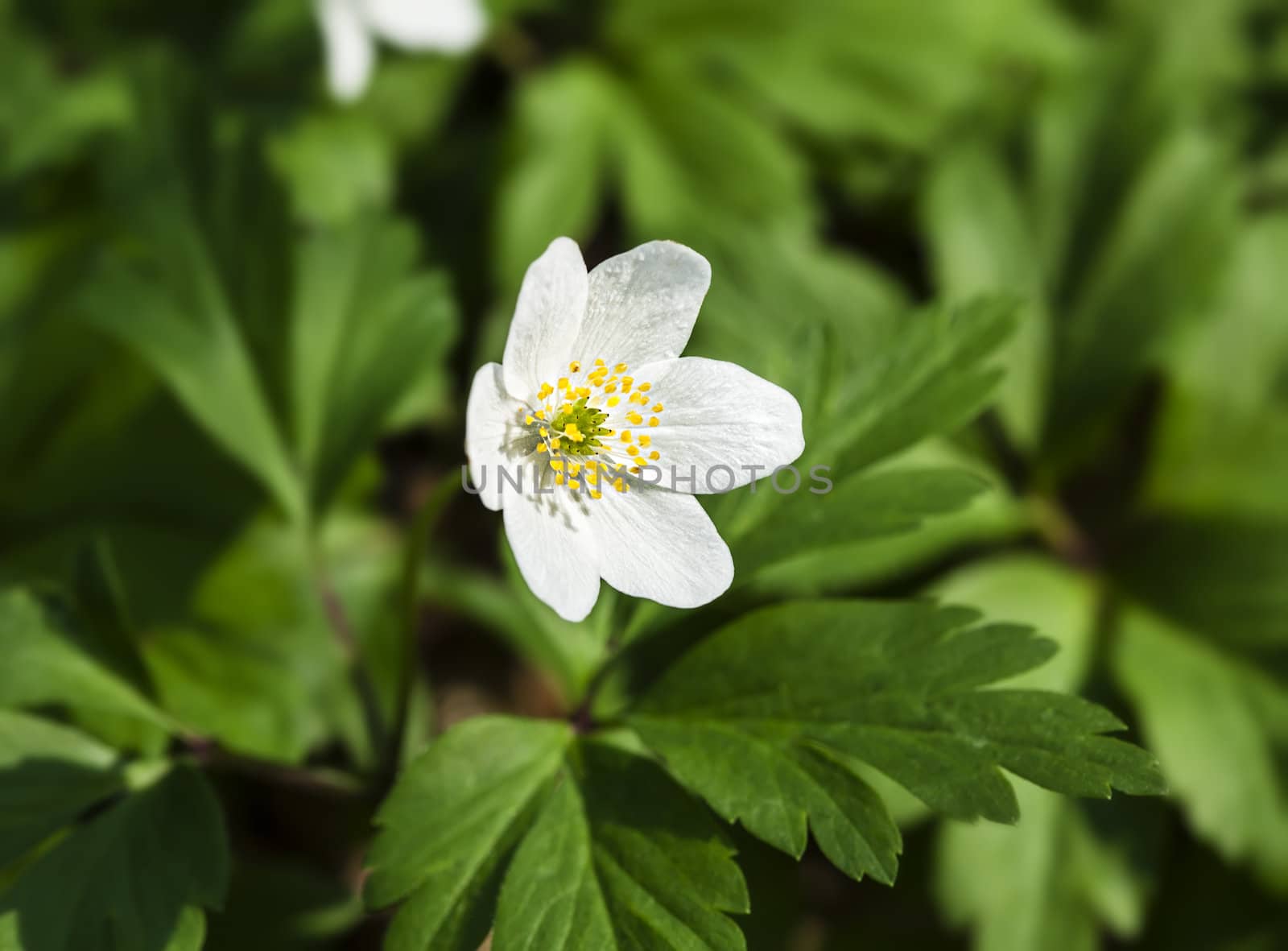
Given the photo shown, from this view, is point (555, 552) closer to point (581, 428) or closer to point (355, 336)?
point (581, 428)

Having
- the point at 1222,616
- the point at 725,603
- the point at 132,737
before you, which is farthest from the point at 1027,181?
the point at 132,737

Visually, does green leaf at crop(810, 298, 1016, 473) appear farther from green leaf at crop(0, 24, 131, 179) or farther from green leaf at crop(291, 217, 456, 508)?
green leaf at crop(0, 24, 131, 179)

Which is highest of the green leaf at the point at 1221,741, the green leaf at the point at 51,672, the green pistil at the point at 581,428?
the green pistil at the point at 581,428

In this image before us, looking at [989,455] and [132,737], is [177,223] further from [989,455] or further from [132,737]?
[989,455]

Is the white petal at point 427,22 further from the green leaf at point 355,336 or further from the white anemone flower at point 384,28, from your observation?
the green leaf at point 355,336

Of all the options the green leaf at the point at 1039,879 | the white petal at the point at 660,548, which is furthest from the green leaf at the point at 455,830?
the green leaf at the point at 1039,879

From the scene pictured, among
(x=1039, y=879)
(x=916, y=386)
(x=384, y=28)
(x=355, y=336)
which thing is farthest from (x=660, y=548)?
(x=384, y=28)

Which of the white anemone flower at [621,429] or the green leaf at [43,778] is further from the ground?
the white anemone flower at [621,429]
